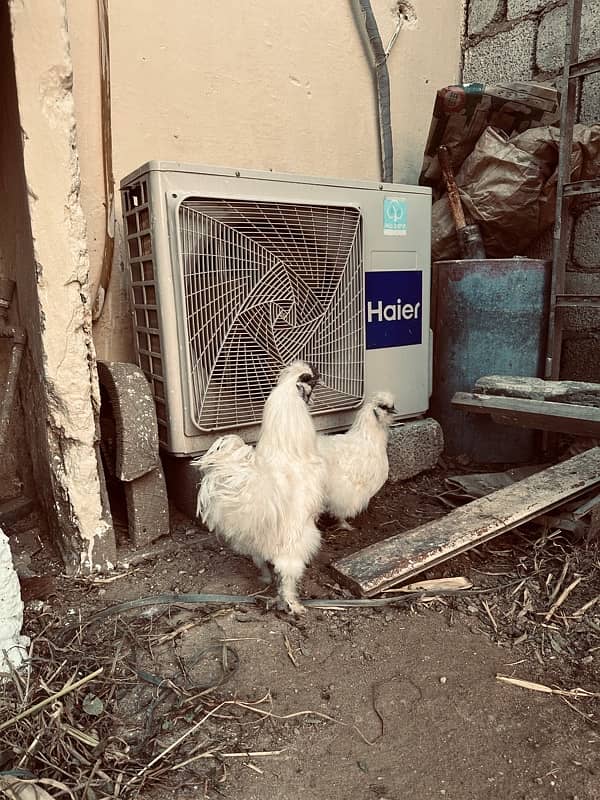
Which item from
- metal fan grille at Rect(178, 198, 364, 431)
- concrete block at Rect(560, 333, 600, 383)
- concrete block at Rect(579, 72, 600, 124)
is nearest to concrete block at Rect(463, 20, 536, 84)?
concrete block at Rect(579, 72, 600, 124)

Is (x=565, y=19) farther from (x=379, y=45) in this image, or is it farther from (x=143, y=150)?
(x=143, y=150)

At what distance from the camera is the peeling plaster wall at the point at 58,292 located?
6.08 ft

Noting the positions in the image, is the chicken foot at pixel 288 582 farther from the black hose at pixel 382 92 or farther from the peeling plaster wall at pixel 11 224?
the black hose at pixel 382 92

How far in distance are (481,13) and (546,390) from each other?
2.90 metres

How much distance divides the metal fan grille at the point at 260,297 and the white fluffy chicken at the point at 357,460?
200mm

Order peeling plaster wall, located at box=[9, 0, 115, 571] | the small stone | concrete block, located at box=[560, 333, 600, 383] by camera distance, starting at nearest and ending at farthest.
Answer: the small stone → peeling plaster wall, located at box=[9, 0, 115, 571] → concrete block, located at box=[560, 333, 600, 383]

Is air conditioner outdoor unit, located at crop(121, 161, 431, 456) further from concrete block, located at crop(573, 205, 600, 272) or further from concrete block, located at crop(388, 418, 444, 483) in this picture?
concrete block, located at crop(573, 205, 600, 272)

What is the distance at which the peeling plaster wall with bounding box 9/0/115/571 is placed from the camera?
6.08 feet

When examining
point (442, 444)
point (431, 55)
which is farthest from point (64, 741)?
point (431, 55)

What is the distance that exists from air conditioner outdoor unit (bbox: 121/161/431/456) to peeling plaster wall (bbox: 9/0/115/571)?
0.31m

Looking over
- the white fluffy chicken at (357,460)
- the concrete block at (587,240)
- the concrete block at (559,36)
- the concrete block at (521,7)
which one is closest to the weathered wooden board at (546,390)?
the white fluffy chicken at (357,460)

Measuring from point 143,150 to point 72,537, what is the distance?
6.29 ft

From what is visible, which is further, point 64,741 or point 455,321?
point 455,321

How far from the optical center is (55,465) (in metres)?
2.11
